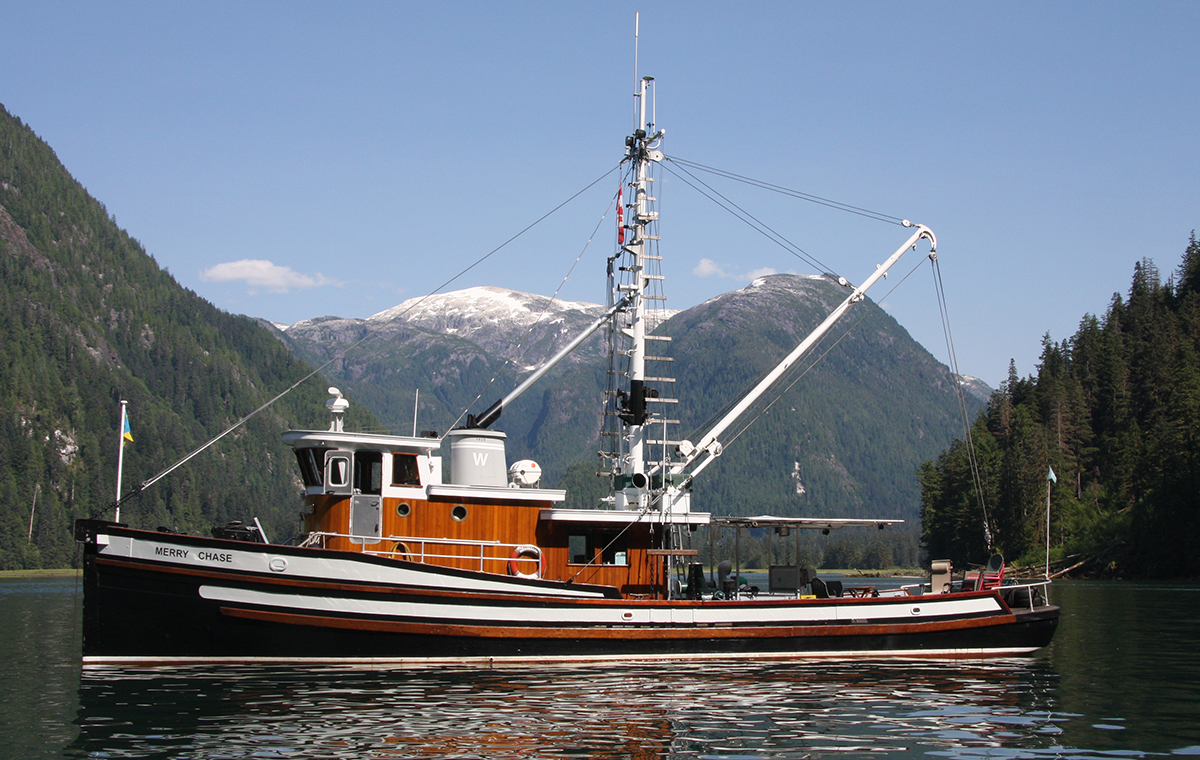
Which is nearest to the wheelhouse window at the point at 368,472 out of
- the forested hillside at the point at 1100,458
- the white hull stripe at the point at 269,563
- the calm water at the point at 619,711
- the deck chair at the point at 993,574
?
the white hull stripe at the point at 269,563

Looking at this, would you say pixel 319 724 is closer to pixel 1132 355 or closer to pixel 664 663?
pixel 664 663

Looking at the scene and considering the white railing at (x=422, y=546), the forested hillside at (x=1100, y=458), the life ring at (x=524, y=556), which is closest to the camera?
the white railing at (x=422, y=546)

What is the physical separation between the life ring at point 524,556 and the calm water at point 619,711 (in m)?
2.58

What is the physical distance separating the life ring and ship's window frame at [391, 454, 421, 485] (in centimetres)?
249

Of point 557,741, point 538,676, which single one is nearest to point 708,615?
point 538,676

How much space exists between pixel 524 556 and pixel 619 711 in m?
6.92

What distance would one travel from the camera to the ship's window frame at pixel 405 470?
2162 cm

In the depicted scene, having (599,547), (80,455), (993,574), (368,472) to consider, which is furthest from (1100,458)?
(80,455)

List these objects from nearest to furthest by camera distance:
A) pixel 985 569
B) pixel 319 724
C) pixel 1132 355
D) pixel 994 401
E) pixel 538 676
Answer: pixel 319 724 → pixel 538 676 → pixel 985 569 → pixel 1132 355 → pixel 994 401

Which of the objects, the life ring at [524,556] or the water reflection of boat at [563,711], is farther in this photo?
the life ring at [524,556]

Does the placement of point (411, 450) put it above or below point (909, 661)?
above

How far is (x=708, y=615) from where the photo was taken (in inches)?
848

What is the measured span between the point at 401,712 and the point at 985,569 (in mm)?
14790

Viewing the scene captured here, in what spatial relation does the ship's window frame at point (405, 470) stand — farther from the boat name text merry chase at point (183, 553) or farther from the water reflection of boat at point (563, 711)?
the water reflection of boat at point (563, 711)
